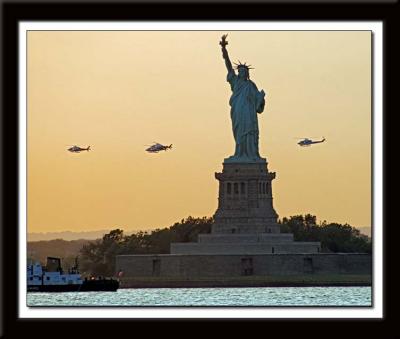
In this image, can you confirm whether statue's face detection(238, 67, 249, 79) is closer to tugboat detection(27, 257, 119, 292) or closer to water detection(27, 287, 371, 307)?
water detection(27, 287, 371, 307)

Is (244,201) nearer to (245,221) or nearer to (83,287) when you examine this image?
(245,221)

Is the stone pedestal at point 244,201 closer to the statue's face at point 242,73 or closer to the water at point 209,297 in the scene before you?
the water at point 209,297
